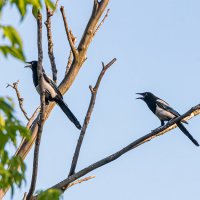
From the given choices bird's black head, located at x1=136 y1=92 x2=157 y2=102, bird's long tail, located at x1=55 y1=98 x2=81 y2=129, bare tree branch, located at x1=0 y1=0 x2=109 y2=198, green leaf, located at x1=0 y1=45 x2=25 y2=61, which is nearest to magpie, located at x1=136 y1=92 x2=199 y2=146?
bird's black head, located at x1=136 y1=92 x2=157 y2=102

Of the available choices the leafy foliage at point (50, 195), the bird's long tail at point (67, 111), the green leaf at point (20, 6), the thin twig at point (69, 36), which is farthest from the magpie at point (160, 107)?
the green leaf at point (20, 6)

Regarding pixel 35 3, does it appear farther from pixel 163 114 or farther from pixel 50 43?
pixel 163 114

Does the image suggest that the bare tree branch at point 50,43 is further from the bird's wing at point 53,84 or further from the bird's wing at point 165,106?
the bird's wing at point 165,106

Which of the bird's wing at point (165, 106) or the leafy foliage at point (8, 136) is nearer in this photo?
the leafy foliage at point (8, 136)

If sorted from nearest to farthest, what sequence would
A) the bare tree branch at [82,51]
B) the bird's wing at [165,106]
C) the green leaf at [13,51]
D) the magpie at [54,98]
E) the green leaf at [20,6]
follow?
the green leaf at [13,51] → the green leaf at [20,6] → the bare tree branch at [82,51] → the magpie at [54,98] → the bird's wing at [165,106]

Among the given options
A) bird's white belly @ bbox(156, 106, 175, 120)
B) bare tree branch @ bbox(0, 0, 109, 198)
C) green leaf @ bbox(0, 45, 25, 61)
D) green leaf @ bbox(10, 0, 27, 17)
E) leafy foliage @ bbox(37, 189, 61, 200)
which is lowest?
leafy foliage @ bbox(37, 189, 61, 200)

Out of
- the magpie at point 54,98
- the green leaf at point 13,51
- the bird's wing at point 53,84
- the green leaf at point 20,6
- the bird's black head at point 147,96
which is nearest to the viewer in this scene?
the green leaf at point 13,51

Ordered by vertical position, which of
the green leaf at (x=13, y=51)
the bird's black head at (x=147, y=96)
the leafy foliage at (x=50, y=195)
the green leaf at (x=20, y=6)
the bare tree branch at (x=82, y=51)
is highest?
the bird's black head at (x=147, y=96)

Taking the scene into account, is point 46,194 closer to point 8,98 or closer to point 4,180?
point 4,180

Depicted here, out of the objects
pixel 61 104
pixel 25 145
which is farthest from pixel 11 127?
pixel 61 104

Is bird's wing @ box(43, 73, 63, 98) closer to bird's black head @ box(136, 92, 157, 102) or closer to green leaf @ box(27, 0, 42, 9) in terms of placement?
bird's black head @ box(136, 92, 157, 102)

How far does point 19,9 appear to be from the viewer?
3.22m

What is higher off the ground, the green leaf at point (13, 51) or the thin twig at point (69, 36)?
the thin twig at point (69, 36)

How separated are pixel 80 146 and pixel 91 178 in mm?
478
